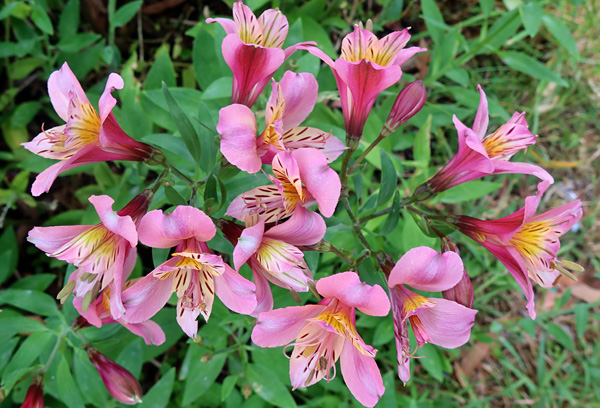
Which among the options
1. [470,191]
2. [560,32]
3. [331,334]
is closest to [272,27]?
[331,334]

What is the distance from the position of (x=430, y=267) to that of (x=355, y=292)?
0.56ft

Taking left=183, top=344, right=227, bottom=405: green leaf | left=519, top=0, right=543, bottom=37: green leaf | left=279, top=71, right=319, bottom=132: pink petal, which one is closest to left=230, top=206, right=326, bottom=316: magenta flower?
left=279, top=71, right=319, bottom=132: pink petal

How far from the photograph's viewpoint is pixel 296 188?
0.96 metres

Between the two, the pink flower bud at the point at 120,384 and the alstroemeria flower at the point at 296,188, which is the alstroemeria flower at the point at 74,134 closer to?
the alstroemeria flower at the point at 296,188

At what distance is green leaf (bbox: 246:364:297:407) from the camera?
1.82 metres

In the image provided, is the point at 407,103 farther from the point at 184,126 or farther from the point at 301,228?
the point at 184,126

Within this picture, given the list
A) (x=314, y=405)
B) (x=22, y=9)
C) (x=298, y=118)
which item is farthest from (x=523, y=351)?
(x=22, y=9)

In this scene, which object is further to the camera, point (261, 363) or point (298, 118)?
point (261, 363)

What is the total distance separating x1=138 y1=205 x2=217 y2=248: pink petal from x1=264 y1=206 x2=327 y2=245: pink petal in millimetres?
143

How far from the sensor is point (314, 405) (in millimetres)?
2242

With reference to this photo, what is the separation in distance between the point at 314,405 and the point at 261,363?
448 mm

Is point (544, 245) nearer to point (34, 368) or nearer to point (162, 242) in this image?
point (162, 242)

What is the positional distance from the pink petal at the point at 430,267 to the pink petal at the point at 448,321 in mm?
70

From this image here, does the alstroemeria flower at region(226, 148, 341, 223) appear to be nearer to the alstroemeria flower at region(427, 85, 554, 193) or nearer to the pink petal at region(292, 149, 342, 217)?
the pink petal at region(292, 149, 342, 217)
